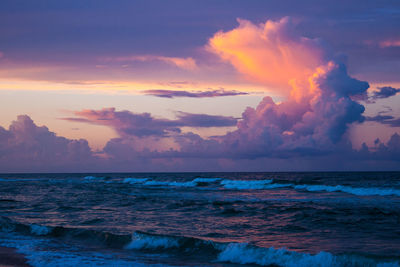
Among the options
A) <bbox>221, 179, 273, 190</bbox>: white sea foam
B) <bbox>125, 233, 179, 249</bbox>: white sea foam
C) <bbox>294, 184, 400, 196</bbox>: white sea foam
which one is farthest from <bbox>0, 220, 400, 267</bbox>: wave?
<bbox>221, 179, 273, 190</bbox>: white sea foam

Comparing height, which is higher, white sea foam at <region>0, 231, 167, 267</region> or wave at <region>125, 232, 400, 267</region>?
wave at <region>125, 232, 400, 267</region>

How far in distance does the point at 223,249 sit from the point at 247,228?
14.4ft

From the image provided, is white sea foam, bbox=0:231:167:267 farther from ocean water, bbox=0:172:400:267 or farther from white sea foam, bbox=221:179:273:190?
white sea foam, bbox=221:179:273:190

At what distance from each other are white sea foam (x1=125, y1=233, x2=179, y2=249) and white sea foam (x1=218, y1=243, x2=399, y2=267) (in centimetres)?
203

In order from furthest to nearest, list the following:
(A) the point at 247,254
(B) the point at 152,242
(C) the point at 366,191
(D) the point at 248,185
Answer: (D) the point at 248,185 → (C) the point at 366,191 → (B) the point at 152,242 → (A) the point at 247,254

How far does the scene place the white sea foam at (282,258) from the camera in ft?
33.4

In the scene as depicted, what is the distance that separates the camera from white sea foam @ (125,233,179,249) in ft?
42.4

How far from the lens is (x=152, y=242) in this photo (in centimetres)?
1314

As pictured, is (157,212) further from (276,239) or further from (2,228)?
(276,239)

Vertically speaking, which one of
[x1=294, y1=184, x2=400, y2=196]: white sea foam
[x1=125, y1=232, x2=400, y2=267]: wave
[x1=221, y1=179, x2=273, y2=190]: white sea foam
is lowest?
[x1=221, y1=179, x2=273, y2=190]: white sea foam

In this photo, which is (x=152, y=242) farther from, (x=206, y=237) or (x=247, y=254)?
(x=247, y=254)

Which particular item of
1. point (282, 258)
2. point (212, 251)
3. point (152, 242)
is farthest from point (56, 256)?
point (282, 258)

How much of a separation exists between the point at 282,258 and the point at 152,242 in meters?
4.57

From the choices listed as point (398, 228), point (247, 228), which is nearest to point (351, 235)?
point (398, 228)
